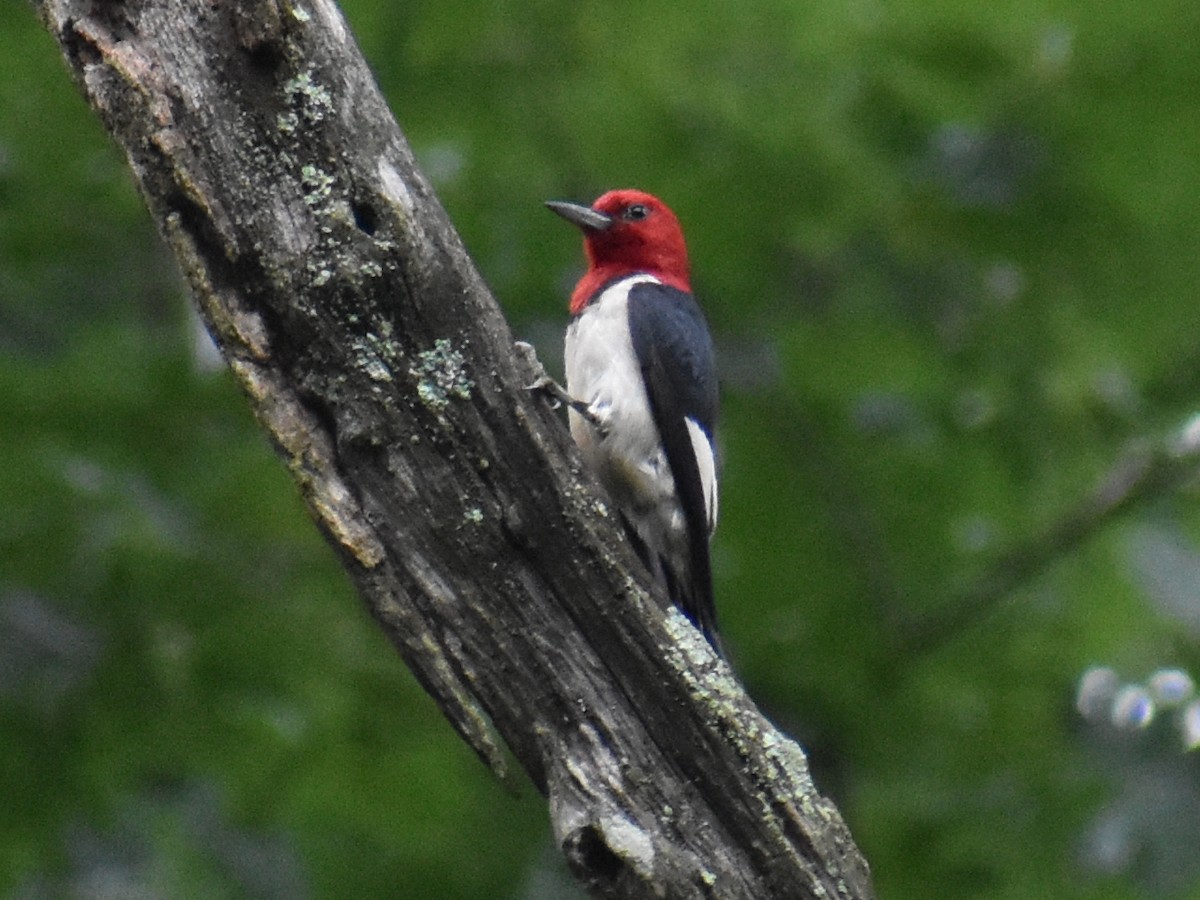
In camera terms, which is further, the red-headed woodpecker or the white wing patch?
the white wing patch

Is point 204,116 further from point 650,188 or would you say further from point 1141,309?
point 1141,309

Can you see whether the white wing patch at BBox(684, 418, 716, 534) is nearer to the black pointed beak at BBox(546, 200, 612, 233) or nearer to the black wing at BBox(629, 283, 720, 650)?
the black wing at BBox(629, 283, 720, 650)

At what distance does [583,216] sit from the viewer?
5383mm

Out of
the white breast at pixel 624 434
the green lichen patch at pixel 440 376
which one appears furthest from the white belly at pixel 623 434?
the green lichen patch at pixel 440 376

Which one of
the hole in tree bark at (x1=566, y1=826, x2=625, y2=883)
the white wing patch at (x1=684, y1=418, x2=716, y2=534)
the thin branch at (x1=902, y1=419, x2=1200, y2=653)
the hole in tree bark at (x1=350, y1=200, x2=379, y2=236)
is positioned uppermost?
the hole in tree bark at (x1=350, y1=200, x2=379, y2=236)

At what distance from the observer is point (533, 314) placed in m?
6.04

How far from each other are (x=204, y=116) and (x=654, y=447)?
1.92 metres

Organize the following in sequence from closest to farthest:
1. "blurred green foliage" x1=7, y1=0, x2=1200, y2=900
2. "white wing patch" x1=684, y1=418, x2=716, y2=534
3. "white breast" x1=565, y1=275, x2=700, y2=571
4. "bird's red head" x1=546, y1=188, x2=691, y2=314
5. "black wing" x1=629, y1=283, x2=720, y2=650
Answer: "black wing" x1=629, y1=283, x2=720, y2=650, "white breast" x1=565, y1=275, x2=700, y2=571, "white wing patch" x1=684, y1=418, x2=716, y2=534, "blurred green foliage" x1=7, y1=0, x2=1200, y2=900, "bird's red head" x1=546, y1=188, x2=691, y2=314

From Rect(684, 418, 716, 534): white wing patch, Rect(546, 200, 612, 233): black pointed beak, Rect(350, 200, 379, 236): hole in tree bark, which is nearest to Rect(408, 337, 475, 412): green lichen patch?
Rect(350, 200, 379, 236): hole in tree bark

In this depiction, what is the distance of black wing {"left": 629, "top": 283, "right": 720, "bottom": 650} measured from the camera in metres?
4.65

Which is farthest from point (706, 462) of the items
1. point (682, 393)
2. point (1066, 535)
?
point (1066, 535)

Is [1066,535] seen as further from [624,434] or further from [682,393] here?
[624,434]

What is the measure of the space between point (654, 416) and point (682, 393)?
0.39 ft

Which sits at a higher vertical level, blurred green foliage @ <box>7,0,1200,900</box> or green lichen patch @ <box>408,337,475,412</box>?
green lichen patch @ <box>408,337,475,412</box>
